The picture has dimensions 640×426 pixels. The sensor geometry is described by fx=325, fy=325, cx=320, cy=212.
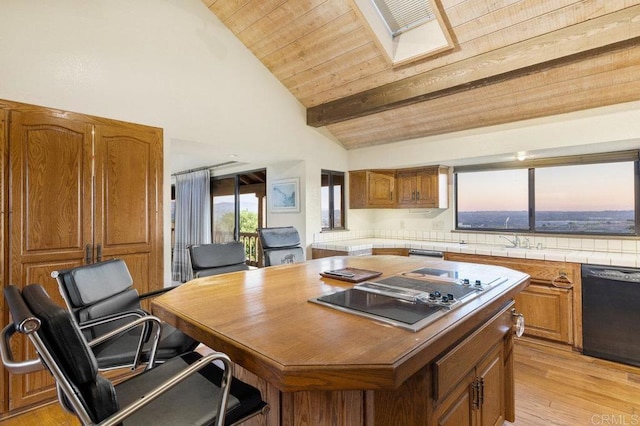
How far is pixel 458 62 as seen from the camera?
9.83ft

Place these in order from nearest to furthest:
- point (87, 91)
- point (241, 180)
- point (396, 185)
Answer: point (87, 91) < point (396, 185) < point (241, 180)

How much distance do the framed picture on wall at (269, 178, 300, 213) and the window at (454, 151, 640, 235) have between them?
2.23m

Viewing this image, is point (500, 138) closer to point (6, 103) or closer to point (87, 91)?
point (87, 91)

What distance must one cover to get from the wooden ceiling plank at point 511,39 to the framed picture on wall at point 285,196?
67.2 inches

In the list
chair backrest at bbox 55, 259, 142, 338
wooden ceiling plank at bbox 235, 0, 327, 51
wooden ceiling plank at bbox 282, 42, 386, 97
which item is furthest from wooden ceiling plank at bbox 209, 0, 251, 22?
chair backrest at bbox 55, 259, 142, 338

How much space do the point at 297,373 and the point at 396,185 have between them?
13.9 ft

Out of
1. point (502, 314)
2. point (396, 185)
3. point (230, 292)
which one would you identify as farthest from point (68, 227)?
point (396, 185)

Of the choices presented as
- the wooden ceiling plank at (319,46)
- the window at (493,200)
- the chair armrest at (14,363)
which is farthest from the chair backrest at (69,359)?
the window at (493,200)

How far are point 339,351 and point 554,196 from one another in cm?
390

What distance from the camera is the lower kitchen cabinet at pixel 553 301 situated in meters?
2.93

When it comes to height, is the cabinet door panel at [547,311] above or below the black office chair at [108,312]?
below

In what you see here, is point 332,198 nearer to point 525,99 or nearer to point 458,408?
point 525,99

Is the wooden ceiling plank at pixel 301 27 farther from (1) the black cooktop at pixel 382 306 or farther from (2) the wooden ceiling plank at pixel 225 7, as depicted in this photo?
(1) the black cooktop at pixel 382 306

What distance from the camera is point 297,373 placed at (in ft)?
2.75
